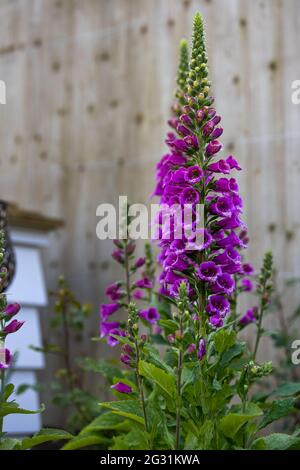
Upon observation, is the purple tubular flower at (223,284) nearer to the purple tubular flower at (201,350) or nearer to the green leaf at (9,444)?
the purple tubular flower at (201,350)

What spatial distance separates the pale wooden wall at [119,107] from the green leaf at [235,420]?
1.70 m

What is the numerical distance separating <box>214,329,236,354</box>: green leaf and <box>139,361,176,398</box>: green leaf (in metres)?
0.12

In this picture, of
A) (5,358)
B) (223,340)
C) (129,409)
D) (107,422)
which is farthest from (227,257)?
(107,422)

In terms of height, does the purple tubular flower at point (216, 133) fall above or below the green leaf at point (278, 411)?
above

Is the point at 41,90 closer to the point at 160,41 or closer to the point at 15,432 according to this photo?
the point at 160,41

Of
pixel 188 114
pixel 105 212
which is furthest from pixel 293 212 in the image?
pixel 188 114

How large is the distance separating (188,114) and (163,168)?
0.20 meters

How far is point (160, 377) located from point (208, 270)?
234mm

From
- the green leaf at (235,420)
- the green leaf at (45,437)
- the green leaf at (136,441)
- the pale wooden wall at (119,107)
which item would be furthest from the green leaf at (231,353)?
the pale wooden wall at (119,107)

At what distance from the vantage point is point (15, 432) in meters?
3.21

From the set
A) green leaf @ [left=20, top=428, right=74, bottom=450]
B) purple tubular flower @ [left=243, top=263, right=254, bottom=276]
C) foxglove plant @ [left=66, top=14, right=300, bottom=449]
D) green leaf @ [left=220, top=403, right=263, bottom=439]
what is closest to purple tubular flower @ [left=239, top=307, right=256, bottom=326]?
purple tubular flower @ [left=243, top=263, right=254, bottom=276]

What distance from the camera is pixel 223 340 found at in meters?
1.53

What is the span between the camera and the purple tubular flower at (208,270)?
1514 mm

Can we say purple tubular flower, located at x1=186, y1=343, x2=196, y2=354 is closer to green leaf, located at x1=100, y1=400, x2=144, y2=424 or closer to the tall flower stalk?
green leaf, located at x1=100, y1=400, x2=144, y2=424
